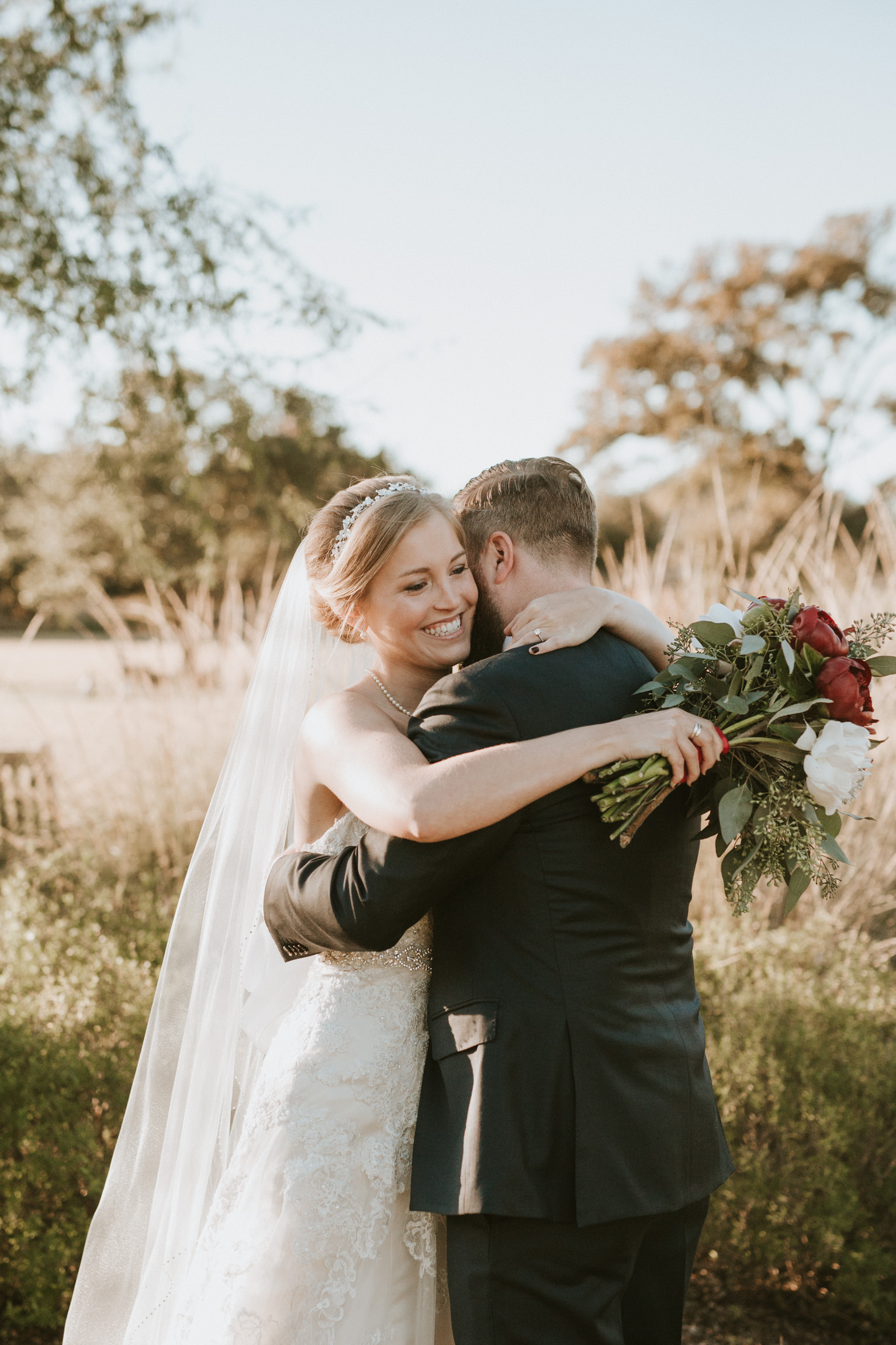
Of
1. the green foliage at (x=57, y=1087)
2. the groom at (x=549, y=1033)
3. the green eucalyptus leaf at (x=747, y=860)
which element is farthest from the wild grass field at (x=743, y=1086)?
the green eucalyptus leaf at (x=747, y=860)

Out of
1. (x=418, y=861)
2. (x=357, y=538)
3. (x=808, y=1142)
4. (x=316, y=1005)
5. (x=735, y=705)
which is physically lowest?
(x=808, y=1142)

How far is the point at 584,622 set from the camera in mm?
2115

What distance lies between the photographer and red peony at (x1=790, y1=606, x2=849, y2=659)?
1969mm

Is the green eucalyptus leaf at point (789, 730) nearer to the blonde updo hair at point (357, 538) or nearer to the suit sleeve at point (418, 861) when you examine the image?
the suit sleeve at point (418, 861)

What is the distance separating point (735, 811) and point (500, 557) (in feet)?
2.78

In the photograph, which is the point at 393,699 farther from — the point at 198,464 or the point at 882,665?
the point at 198,464

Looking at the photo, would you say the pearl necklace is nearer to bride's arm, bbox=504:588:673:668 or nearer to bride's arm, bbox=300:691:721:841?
bride's arm, bbox=504:588:673:668

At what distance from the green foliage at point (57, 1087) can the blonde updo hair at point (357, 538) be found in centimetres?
204

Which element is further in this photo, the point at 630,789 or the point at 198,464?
the point at 198,464

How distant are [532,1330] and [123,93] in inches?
320

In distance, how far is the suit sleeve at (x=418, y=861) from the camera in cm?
190

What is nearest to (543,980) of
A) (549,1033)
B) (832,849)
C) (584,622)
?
(549,1033)

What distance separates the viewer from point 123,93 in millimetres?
7293

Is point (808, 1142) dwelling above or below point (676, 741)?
below
